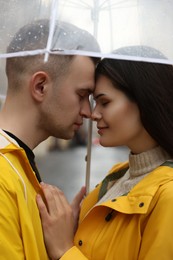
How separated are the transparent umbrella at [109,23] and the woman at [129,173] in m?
0.22

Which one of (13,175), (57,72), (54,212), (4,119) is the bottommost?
(54,212)

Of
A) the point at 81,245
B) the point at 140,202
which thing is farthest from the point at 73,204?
the point at 140,202

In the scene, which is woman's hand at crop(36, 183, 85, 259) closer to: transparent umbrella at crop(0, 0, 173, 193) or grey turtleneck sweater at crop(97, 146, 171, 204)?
grey turtleneck sweater at crop(97, 146, 171, 204)

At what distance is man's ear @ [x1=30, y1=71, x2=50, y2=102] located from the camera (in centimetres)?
216

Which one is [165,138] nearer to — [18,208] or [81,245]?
[81,245]

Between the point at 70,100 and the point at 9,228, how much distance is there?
2.42 feet

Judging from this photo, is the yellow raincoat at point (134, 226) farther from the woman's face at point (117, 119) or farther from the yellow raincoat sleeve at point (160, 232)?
the woman's face at point (117, 119)

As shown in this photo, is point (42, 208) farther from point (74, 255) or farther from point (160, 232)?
point (160, 232)

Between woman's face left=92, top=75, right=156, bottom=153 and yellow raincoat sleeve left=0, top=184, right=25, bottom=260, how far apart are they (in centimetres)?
66

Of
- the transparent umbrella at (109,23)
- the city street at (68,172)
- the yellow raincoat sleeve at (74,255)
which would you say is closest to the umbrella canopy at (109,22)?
the transparent umbrella at (109,23)

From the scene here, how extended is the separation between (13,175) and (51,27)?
25.7 inches


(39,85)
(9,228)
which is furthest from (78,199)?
(9,228)

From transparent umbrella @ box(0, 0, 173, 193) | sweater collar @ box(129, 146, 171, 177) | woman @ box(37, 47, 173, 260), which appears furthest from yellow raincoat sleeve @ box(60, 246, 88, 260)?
transparent umbrella @ box(0, 0, 173, 193)

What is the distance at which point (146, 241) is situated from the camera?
1.98m
